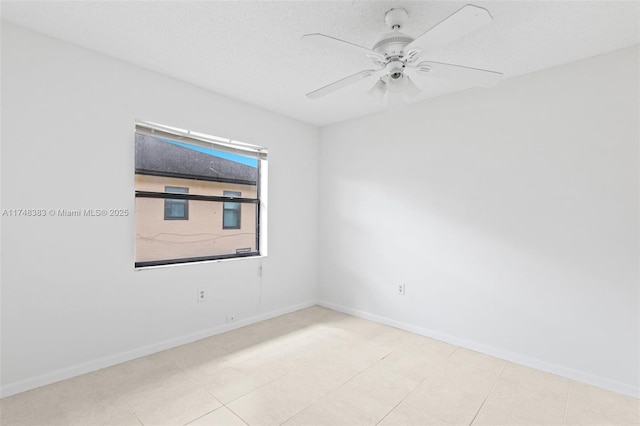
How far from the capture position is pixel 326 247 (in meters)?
4.11

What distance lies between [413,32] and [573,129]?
148cm

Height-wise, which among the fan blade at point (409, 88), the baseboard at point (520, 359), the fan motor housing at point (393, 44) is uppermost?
the fan motor housing at point (393, 44)

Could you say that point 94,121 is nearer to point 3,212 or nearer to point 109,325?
point 3,212

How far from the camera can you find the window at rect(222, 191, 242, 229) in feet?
11.3

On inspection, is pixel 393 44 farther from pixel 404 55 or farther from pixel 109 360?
pixel 109 360

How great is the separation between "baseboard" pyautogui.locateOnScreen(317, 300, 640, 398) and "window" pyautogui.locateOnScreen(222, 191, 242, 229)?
72.3 inches

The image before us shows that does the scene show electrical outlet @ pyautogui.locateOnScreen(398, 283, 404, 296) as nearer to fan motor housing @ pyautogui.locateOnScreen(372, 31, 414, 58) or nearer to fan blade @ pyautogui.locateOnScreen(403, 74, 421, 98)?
fan blade @ pyautogui.locateOnScreen(403, 74, 421, 98)

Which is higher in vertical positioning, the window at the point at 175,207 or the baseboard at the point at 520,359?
the window at the point at 175,207

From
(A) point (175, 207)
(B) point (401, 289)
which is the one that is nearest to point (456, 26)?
(B) point (401, 289)

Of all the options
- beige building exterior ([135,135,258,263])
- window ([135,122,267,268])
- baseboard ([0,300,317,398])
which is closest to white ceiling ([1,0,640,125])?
window ([135,122,267,268])

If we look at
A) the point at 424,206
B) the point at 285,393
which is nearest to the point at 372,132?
the point at 424,206

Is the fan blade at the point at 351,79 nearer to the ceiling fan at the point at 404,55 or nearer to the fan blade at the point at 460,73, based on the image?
the ceiling fan at the point at 404,55

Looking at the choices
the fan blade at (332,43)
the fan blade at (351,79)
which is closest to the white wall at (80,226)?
the fan blade at (351,79)

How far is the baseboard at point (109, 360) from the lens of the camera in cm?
206
